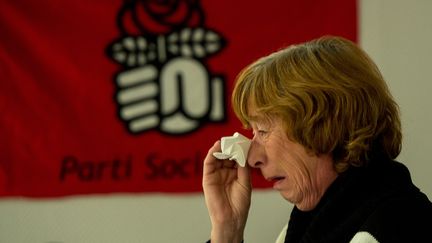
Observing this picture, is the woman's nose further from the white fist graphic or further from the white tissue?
the white fist graphic

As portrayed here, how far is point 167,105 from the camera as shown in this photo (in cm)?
214

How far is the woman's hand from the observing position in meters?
1.45

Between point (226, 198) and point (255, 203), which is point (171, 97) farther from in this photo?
point (226, 198)

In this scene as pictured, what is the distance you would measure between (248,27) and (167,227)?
74 centimetres

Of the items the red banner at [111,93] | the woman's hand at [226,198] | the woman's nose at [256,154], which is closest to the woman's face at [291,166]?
the woman's nose at [256,154]

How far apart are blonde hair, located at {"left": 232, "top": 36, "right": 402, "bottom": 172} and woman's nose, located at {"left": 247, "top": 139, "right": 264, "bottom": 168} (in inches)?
3.3

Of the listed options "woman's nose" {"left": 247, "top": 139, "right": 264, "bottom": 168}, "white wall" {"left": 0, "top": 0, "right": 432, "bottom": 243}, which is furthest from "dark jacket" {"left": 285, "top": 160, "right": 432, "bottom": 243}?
"white wall" {"left": 0, "top": 0, "right": 432, "bottom": 243}

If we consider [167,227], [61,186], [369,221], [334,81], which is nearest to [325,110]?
[334,81]

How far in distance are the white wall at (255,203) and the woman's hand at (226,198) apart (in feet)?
2.12

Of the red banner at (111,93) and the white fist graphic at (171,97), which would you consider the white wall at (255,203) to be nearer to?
the red banner at (111,93)

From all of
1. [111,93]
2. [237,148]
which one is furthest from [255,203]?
[237,148]

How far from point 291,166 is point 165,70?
1005 mm

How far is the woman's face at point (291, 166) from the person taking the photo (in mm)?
1217

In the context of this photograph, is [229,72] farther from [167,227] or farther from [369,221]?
[369,221]
